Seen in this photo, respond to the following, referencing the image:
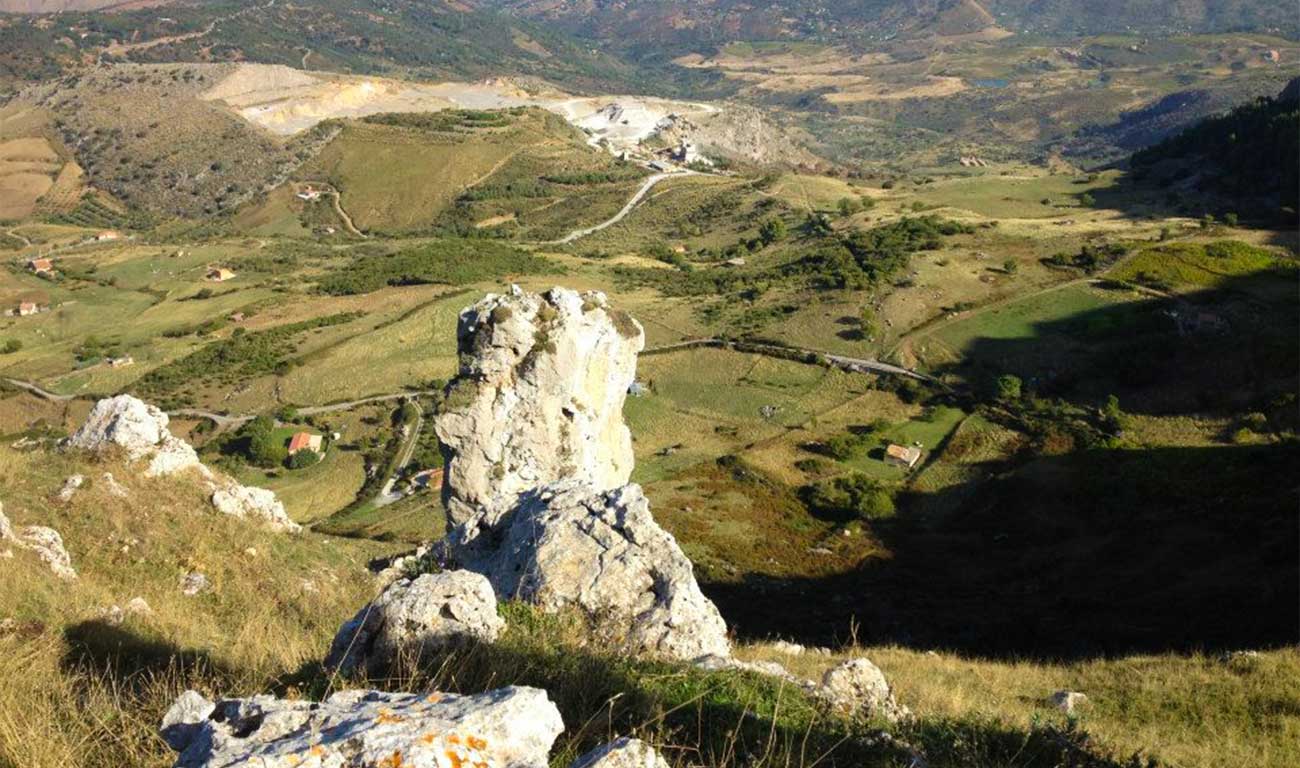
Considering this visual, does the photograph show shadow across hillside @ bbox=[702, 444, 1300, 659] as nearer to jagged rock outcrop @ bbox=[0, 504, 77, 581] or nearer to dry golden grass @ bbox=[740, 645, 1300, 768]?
dry golden grass @ bbox=[740, 645, 1300, 768]

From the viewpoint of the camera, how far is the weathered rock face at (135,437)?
21594mm

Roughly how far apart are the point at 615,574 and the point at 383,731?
7.20 meters

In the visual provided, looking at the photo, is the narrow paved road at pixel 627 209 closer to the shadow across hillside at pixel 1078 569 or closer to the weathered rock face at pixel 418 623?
the shadow across hillside at pixel 1078 569

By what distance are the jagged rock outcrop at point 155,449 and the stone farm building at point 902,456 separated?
36145mm

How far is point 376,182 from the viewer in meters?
159

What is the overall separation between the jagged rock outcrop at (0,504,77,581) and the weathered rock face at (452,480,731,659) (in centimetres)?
778

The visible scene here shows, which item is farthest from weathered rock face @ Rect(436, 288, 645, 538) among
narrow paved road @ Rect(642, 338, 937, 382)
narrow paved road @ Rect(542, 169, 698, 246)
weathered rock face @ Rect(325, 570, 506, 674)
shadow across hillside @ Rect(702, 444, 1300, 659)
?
narrow paved road @ Rect(542, 169, 698, 246)

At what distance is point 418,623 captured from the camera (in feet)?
24.9

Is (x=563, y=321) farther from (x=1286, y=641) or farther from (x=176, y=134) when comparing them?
(x=176, y=134)

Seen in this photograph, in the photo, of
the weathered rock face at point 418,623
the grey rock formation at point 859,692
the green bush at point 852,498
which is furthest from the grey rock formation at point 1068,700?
the green bush at point 852,498

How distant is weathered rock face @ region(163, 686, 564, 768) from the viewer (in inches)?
173

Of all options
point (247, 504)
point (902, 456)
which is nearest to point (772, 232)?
point (902, 456)

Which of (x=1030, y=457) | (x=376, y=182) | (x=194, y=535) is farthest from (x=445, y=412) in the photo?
(x=376, y=182)

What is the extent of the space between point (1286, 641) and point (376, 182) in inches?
6450
